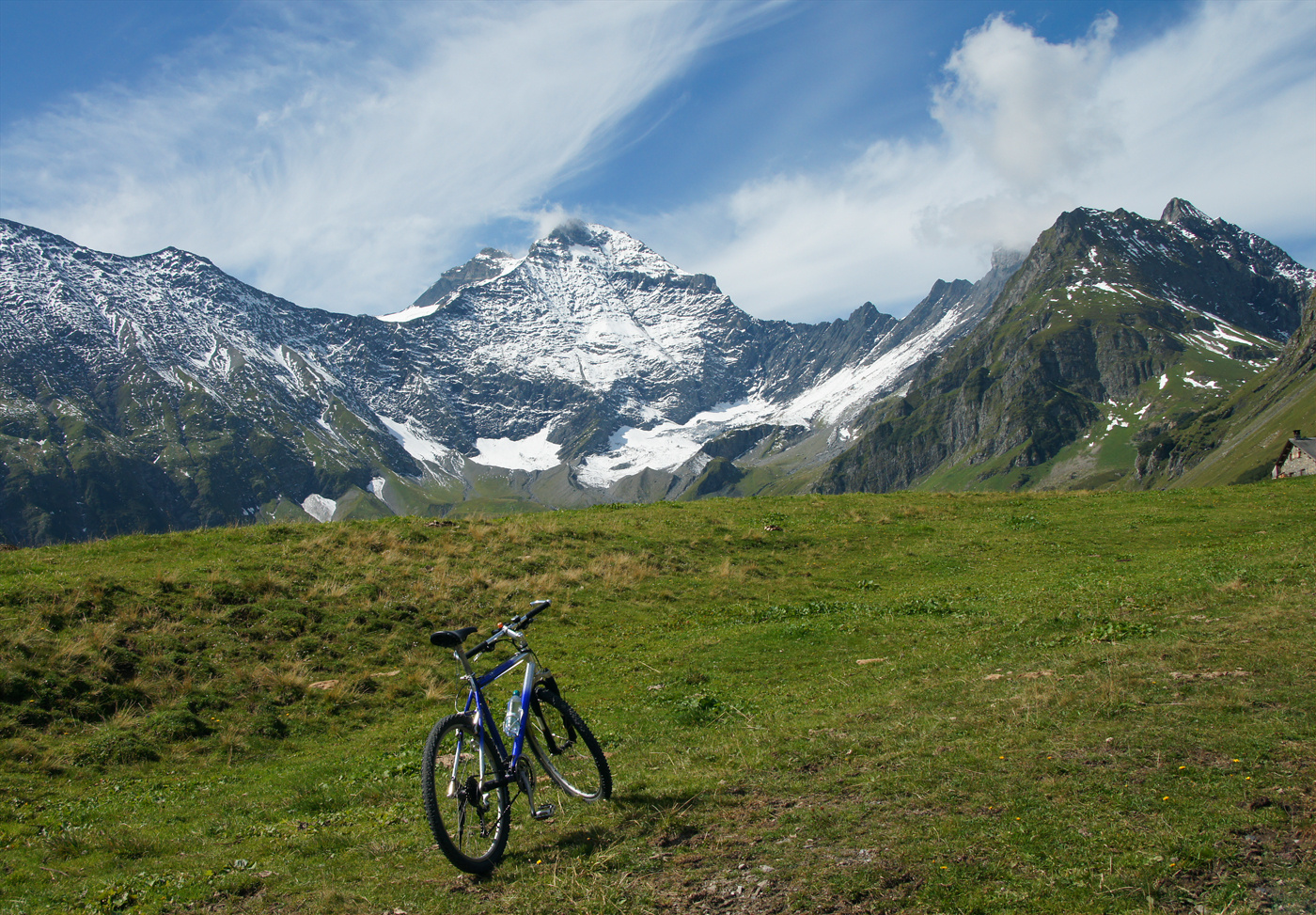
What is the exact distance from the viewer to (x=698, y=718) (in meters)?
13.9

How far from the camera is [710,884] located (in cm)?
675

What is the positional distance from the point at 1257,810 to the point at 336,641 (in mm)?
18469

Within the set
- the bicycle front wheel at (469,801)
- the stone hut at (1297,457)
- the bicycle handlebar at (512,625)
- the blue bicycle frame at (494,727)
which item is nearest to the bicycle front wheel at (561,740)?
the blue bicycle frame at (494,727)

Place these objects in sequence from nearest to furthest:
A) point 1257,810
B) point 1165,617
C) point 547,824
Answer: point 1257,810 < point 547,824 < point 1165,617

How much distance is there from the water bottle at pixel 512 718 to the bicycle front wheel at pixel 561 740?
19 centimetres

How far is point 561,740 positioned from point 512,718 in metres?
1.03

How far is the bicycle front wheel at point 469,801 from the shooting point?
767 centimetres

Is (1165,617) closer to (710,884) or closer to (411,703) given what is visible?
(710,884)

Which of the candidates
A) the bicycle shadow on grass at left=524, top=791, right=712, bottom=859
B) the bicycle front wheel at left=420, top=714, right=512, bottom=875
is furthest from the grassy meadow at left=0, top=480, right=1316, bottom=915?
the bicycle front wheel at left=420, top=714, right=512, bottom=875

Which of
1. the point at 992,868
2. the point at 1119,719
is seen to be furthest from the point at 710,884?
the point at 1119,719

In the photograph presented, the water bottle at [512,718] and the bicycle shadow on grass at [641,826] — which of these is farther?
the water bottle at [512,718]

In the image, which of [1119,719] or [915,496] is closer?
[1119,719]

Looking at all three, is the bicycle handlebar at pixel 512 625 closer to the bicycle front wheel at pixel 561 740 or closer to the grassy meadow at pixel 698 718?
the bicycle front wheel at pixel 561 740

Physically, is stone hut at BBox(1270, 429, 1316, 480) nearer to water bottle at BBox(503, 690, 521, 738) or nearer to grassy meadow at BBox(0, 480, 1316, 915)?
grassy meadow at BBox(0, 480, 1316, 915)
